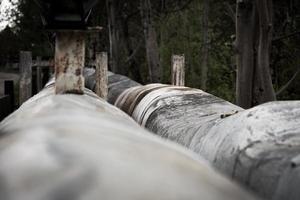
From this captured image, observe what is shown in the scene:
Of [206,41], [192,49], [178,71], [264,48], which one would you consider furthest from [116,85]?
[192,49]

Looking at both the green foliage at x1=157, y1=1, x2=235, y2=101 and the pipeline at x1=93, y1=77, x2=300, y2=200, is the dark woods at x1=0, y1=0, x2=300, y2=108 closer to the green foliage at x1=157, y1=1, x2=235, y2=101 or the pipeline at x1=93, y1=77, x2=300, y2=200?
the green foliage at x1=157, y1=1, x2=235, y2=101

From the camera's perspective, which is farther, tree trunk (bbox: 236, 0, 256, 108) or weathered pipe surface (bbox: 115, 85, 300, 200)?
tree trunk (bbox: 236, 0, 256, 108)

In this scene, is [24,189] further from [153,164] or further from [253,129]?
[253,129]

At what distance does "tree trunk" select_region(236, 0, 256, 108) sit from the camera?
25.4 ft

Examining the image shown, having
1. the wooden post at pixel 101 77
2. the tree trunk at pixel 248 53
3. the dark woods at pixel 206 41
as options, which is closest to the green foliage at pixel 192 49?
the dark woods at pixel 206 41

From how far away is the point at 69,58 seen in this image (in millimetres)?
4281

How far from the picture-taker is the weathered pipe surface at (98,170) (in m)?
1.48

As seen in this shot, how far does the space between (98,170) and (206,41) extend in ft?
62.3

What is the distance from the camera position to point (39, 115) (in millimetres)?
2572

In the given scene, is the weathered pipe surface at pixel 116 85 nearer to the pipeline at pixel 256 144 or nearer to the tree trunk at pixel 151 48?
the tree trunk at pixel 151 48

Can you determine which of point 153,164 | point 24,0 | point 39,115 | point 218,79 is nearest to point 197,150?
point 39,115

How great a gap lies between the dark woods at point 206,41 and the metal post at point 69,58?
38.3 inches

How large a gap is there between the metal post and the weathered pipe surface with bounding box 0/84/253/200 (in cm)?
222

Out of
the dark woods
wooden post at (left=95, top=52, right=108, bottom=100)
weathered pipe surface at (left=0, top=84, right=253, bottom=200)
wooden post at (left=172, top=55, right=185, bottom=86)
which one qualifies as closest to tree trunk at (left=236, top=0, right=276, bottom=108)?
the dark woods
